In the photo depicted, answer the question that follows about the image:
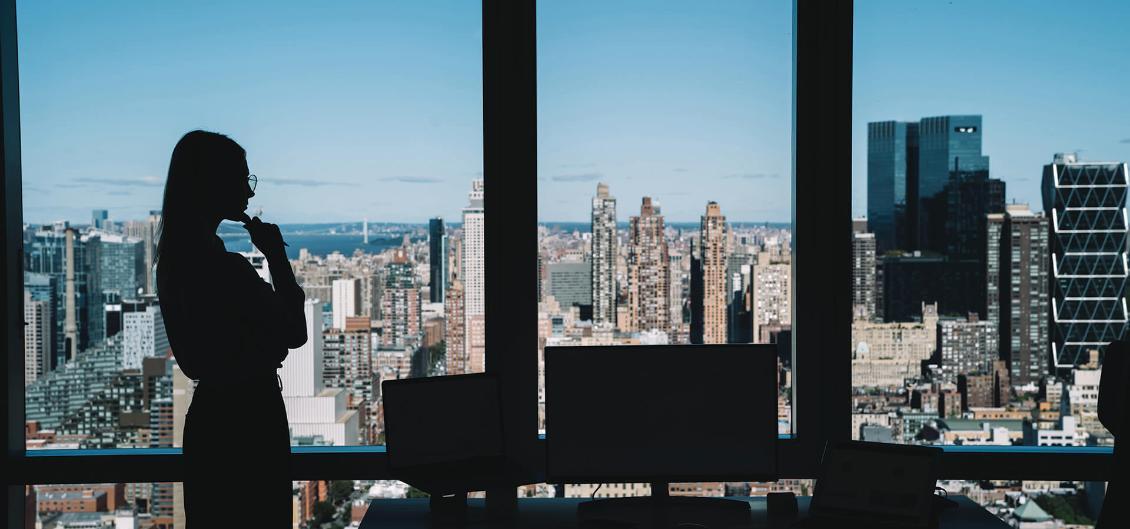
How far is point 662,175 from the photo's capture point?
2.76m

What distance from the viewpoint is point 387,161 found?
2779 millimetres

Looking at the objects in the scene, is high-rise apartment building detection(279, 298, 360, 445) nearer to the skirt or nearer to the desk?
the desk

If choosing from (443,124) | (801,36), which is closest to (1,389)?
(443,124)

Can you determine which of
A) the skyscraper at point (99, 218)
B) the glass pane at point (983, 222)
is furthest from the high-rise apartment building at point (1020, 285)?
the skyscraper at point (99, 218)

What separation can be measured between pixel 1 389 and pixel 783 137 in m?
2.58

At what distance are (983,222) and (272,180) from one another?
2.24 m

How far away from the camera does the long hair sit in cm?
198

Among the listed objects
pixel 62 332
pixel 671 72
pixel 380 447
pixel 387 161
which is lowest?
pixel 380 447

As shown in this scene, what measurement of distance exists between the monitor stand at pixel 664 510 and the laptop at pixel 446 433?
262 mm

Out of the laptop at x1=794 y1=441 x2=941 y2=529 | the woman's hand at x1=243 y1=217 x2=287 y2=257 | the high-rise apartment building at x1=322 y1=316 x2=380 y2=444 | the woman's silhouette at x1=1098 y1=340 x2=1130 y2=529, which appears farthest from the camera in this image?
the high-rise apartment building at x1=322 y1=316 x2=380 y2=444

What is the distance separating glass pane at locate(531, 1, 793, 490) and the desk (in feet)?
1.00

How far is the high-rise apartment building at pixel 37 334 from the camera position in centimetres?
281

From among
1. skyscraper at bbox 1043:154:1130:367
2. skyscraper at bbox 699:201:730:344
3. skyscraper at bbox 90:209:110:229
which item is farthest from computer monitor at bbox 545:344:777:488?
skyscraper at bbox 90:209:110:229

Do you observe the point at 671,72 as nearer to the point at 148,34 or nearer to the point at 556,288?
the point at 556,288
